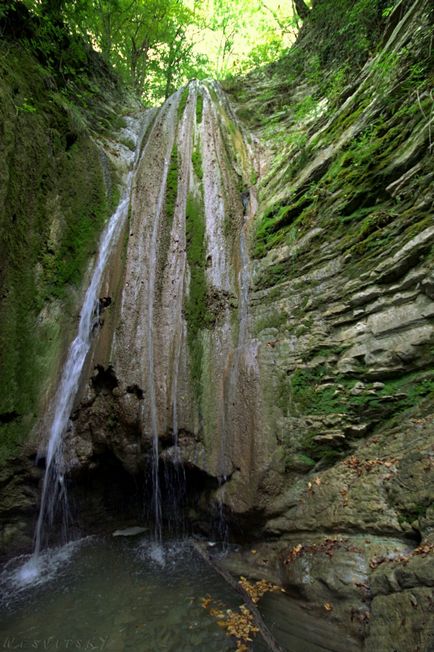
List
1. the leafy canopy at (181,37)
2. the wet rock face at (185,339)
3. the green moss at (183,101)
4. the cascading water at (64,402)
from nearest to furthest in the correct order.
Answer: the cascading water at (64,402) → the wet rock face at (185,339) → the green moss at (183,101) → the leafy canopy at (181,37)

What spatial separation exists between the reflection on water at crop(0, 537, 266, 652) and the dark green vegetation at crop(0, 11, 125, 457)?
5.68 feet

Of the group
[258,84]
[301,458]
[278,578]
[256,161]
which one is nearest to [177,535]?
[278,578]

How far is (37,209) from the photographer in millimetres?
6215

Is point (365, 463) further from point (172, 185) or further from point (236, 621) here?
point (172, 185)

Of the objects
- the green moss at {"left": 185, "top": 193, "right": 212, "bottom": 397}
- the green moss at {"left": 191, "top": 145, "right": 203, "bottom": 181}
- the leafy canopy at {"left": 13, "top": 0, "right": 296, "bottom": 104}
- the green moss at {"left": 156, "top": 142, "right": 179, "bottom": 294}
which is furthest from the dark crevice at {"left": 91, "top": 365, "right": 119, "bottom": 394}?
the leafy canopy at {"left": 13, "top": 0, "right": 296, "bottom": 104}

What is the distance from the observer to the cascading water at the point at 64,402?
4.62 meters

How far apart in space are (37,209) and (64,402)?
345 centimetres

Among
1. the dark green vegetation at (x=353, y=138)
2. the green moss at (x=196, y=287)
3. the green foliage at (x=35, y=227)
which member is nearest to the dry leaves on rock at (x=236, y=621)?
the green moss at (x=196, y=287)

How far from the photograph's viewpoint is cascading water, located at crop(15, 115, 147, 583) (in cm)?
462

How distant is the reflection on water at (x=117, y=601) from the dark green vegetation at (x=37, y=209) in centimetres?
173

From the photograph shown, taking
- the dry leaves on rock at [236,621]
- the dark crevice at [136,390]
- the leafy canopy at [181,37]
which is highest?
the leafy canopy at [181,37]

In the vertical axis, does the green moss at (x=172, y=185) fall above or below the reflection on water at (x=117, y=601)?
above

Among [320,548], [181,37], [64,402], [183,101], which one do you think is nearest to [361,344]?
[320,548]

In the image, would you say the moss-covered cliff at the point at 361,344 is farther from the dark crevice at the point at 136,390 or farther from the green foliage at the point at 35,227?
the green foliage at the point at 35,227
